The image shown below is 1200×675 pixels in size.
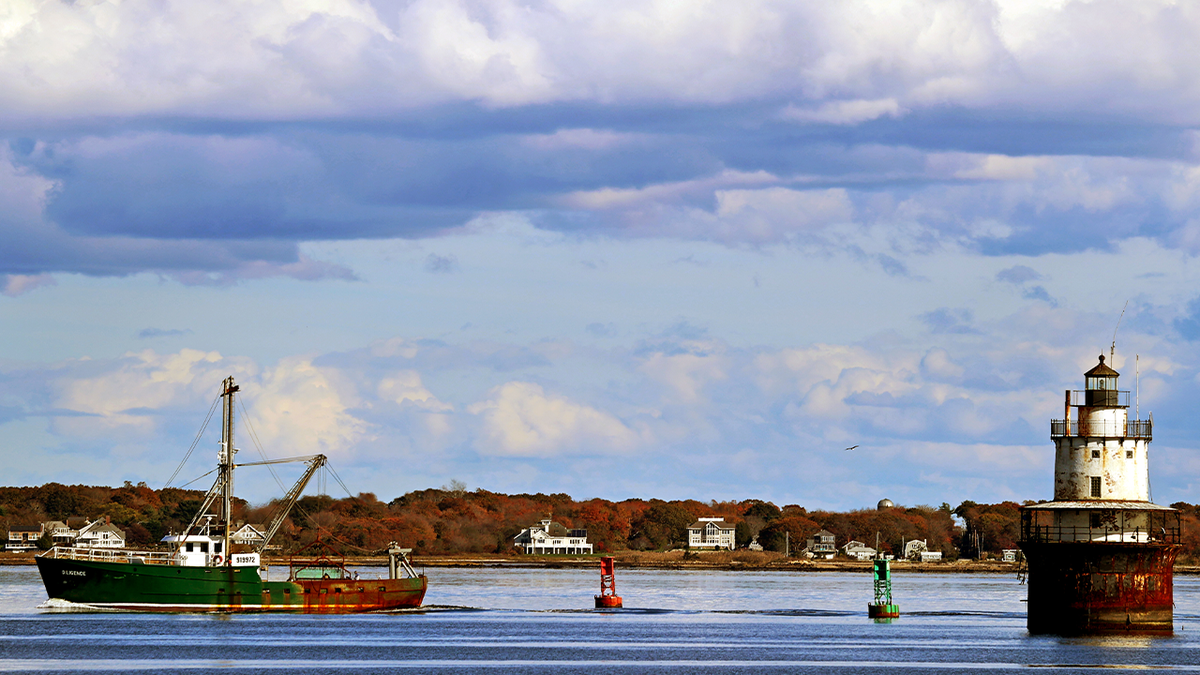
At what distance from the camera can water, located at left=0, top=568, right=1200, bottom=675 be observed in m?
66.4

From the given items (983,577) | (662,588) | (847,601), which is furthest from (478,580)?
(983,577)

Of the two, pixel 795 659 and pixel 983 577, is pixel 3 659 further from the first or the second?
pixel 983 577

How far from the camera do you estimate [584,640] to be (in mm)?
80938

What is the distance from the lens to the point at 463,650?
244 feet

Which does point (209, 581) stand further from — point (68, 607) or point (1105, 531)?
point (1105, 531)

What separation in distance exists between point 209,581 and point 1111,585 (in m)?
49.9

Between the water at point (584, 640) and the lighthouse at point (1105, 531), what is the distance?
1.29 m

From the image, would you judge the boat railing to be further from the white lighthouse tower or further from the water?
the white lighthouse tower

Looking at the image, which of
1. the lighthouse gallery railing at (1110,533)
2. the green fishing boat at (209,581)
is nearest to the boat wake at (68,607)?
the green fishing boat at (209,581)

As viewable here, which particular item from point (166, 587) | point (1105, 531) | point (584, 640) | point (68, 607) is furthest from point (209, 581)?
point (1105, 531)

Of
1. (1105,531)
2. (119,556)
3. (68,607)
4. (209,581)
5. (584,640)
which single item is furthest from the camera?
(119,556)

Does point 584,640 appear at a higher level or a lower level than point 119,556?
lower

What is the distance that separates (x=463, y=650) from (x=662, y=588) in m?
73.5

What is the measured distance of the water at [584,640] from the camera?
6644 centimetres
